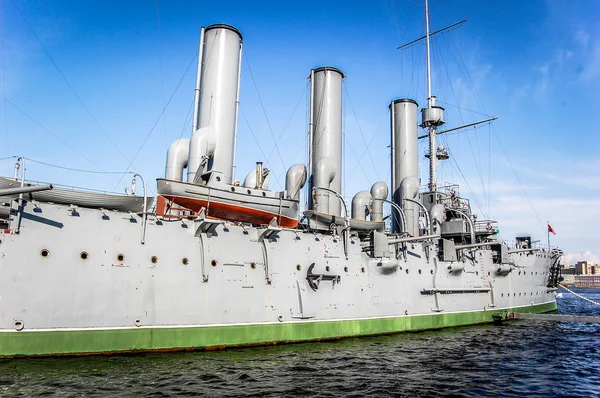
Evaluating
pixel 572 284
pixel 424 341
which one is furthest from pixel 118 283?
pixel 572 284

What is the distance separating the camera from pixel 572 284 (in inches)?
6407

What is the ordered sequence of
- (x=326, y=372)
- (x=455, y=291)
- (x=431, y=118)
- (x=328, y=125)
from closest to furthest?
(x=326, y=372)
(x=455, y=291)
(x=328, y=125)
(x=431, y=118)

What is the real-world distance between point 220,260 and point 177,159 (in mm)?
5690

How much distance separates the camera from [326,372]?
1321cm

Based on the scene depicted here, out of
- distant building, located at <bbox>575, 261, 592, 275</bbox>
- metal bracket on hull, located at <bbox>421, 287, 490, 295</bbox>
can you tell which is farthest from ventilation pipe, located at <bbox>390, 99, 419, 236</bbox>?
distant building, located at <bbox>575, 261, 592, 275</bbox>

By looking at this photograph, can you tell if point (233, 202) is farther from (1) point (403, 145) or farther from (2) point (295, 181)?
(1) point (403, 145)

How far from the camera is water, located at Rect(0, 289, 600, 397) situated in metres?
10.9

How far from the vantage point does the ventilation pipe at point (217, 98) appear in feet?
62.1

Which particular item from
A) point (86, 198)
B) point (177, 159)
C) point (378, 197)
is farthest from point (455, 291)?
point (86, 198)

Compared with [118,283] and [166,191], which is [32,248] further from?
[166,191]

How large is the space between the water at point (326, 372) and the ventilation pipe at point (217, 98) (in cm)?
846

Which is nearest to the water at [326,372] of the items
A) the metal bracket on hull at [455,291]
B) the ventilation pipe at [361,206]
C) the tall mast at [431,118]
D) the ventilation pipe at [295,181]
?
the metal bracket on hull at [455,291]

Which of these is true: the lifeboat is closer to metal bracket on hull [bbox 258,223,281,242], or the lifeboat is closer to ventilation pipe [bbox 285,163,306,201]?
metal bracket on hull [bbox 258,223,281,242]

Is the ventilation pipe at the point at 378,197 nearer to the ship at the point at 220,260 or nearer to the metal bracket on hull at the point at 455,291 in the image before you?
the ship at the point at 220,260
